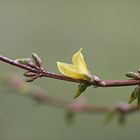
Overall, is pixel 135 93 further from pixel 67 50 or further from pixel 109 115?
pixel 67 50

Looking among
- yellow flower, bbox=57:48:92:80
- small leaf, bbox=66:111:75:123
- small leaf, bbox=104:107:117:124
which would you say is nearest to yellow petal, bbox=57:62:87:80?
yellow flower, bbox=57:48:92:80

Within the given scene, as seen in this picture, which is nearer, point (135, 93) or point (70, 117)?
point (135, 93)

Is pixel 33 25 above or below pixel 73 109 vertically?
above

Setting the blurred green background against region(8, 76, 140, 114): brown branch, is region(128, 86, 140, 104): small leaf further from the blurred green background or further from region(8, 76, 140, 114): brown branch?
the blurred green background

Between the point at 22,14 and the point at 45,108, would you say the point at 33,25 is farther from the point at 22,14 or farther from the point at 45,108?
the point at 45,108

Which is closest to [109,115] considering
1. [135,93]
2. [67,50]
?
[135,93]

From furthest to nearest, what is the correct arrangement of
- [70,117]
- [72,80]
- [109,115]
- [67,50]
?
1. [67,50]
2. [70,117]
3. [109,115]
4. [72,80]

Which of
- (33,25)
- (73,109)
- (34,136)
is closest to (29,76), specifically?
(73,109)

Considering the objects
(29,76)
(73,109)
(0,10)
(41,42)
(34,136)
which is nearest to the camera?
(29,76)

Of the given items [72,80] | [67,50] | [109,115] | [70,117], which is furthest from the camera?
[67,50]
